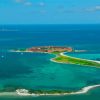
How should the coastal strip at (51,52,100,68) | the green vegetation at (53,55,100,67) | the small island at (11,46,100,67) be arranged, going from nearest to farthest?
the coastal strip at (51,52,100,68) < the green vegetation at (53,55,100,67) < the small island at (11,46,100,67)

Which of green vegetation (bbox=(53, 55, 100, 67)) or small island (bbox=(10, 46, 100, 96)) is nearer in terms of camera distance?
small island (bbox=(10, 46, 100, 96))

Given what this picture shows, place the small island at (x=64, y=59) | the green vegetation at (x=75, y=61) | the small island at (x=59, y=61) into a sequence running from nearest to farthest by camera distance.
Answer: the small island at (x=59, y=61), the green vegetation at (x=75, y=61), the small island at (x=64, y=59)

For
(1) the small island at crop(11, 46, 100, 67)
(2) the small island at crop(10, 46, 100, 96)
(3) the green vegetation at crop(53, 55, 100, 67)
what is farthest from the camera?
(1) the small island at crop(11, 46, 100, 67)

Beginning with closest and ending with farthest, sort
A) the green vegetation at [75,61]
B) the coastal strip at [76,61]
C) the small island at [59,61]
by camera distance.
Result: the small island at [59,61] < the coastal strip at [76,61] < the green vegetation at [75,61]

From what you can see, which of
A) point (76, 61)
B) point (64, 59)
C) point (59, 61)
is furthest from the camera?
point (64, 59)

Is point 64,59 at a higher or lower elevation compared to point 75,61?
higher

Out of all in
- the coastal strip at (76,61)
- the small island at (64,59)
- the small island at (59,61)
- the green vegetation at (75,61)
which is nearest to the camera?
the small island at (59,61)

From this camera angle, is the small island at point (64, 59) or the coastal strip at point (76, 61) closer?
the coastal strip at point (76, 61)

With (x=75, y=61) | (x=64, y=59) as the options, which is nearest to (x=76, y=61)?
(x=75, y=61)

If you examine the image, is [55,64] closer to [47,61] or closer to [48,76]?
[47,61]

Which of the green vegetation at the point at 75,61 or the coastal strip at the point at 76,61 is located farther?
the green vegetation at the point at 75,61

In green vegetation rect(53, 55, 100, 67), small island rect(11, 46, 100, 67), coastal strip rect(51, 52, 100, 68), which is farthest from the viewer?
small island rect(11, 46, 100, 67)

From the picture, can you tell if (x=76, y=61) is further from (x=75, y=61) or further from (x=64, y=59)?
(x=64, y=59)
